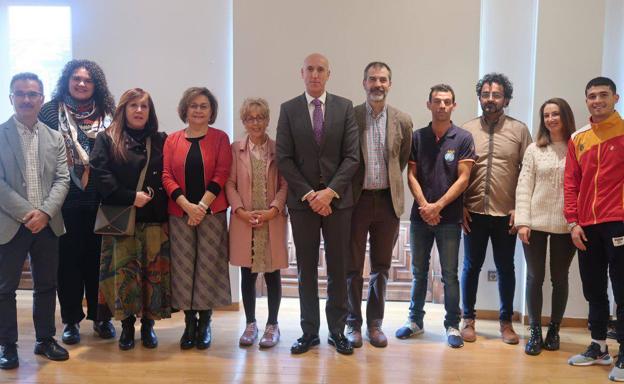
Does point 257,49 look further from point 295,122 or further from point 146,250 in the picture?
point 146,250

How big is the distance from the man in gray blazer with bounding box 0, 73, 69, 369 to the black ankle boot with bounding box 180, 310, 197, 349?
2.18 ft

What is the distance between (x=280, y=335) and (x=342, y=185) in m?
1.18

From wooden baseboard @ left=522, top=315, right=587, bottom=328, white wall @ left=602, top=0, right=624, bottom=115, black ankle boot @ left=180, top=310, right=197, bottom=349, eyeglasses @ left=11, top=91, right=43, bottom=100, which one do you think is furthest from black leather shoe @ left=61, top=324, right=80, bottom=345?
white wall @ left=602, top=0, right=624, bottom=115

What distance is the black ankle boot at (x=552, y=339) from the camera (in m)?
3.31

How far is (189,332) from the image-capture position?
327 centimetres

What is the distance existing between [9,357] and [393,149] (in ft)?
8.09

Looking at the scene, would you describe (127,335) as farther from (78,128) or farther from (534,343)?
(534,343)

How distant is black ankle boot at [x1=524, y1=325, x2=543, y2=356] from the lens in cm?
322

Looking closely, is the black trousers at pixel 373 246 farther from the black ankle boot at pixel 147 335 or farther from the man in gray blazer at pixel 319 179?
the black ankle boot at pixel 147 335

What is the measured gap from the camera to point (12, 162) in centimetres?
287

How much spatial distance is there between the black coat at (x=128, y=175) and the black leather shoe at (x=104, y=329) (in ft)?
2.71

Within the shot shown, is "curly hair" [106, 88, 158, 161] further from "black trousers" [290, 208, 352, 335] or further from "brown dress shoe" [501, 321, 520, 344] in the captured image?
"brown dress shoe" [501, 321, 520, 344]

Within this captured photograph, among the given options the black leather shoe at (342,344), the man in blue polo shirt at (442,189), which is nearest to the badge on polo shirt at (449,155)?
the man in blue polo shirt at (442,189)

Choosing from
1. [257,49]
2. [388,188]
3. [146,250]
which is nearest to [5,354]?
[146,250]
